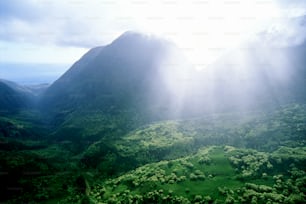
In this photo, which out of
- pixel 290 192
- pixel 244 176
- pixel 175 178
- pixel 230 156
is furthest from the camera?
pixel 230 156

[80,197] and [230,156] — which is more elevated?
[230,156]

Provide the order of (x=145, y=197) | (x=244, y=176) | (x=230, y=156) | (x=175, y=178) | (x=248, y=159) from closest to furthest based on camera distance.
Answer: (x=145, y=197) < (x=244, y=176) < (x=175, y=178) < (x=248, y=159) < (x=230, y=156)

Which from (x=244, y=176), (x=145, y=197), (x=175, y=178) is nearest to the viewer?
(x=145, y=197)

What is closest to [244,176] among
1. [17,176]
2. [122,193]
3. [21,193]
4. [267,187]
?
[267,187]

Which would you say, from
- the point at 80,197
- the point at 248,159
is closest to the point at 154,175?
the point at 80,197

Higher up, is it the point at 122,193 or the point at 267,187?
the point at 267,187

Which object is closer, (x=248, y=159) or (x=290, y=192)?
(x=290, y=192)

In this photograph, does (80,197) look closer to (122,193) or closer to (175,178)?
(122,193)

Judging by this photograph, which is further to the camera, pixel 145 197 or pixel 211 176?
pixel 211 176

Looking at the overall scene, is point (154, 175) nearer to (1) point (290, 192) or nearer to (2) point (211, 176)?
(2) point (211, 176)
